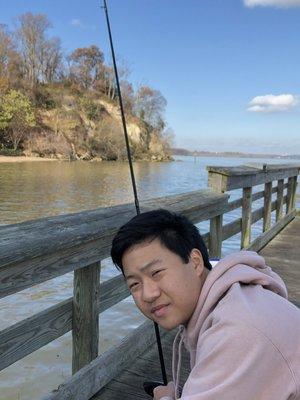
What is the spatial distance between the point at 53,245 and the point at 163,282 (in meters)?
0.81

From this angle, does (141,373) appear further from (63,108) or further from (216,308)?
(63,108)

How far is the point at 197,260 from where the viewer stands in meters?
1.39

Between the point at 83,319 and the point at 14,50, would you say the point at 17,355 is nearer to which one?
the point at 83,319

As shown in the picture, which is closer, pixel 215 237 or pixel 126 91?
pixel 215 237

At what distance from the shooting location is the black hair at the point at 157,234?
133cm

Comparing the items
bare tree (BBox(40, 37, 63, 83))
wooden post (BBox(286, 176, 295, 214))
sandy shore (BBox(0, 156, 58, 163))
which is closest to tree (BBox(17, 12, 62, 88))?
bare tree (BBox(40, 37, 63, 83))

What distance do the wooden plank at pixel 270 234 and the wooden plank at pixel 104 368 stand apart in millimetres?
2929

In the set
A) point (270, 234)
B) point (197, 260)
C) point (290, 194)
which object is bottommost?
point (270, 234)

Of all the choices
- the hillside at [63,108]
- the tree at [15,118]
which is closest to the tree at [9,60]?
the hillside at [63,108]

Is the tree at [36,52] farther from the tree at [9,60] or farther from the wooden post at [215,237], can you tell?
the wooden post at [215,237]

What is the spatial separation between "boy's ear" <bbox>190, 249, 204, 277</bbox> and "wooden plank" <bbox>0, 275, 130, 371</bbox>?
92cm

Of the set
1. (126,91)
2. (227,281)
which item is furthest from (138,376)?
(126,91)

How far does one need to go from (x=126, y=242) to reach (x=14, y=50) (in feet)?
284

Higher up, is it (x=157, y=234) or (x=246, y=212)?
(x=157, y=234)
